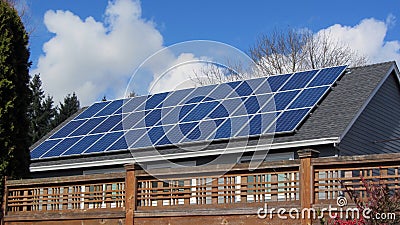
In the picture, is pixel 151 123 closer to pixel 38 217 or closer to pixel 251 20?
pixel 38 217

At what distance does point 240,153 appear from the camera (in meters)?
16.5

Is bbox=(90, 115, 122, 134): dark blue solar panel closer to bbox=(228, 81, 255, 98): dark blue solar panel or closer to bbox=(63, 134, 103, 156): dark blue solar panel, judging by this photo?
bbox=(63, 134, 103, 156): dark blue solar panel

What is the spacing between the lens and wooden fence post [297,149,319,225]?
11.3 meters

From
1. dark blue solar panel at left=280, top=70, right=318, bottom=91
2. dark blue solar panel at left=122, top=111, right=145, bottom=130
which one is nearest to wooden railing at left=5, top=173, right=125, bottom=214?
dark blue solar panel at left=122, top=111, right=145, bottom=130

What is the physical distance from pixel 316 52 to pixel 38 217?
2516 centimetres

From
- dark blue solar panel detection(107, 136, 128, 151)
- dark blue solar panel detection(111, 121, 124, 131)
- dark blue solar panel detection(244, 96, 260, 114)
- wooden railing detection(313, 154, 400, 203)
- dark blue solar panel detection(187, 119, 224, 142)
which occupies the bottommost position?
wooden railing detection(313, 154, 400, 203)

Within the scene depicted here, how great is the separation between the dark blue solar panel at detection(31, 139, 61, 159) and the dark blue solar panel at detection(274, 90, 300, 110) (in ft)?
27.5

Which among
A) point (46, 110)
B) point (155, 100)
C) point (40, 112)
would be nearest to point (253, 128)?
point (155, 100)

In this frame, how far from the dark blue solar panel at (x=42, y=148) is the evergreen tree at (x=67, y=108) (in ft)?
65.9

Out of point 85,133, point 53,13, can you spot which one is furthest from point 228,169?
point 53,13

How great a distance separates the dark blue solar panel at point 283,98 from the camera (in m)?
17.2

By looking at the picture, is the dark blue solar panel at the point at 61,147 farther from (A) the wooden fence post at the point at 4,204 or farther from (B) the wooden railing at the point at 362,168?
(B) the wooden railing at the point at 362,168

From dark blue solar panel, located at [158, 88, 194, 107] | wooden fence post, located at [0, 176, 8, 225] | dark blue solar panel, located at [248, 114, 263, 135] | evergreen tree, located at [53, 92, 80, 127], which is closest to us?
wooden fence post, located at [0, 176, 8, 225]

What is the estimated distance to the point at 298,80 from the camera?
62.2 feet
